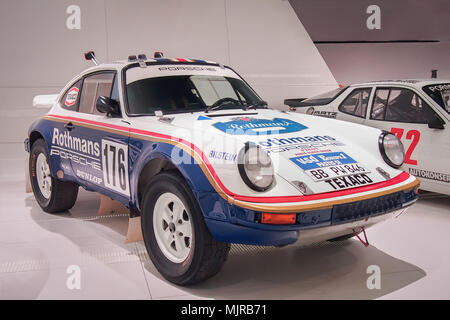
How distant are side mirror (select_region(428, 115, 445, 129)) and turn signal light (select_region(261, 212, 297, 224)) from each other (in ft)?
8.45

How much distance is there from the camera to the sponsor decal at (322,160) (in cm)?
266

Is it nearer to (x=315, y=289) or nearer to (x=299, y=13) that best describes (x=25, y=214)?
(x=315, y=289)

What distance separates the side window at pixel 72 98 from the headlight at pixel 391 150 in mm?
2433

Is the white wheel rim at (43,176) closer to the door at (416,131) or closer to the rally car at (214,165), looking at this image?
the rally car at (214,165)

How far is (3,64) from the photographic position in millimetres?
7141

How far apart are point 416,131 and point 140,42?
4.62m

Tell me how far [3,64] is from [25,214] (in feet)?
11.8

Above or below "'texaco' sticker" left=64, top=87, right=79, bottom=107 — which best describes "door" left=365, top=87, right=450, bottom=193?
below

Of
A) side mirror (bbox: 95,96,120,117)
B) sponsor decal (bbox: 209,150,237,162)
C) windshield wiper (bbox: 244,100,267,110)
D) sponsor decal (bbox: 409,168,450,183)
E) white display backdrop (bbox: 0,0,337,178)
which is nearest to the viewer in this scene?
sponsor decal (bbox: 209,150,237,162)

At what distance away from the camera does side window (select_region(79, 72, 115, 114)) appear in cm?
384

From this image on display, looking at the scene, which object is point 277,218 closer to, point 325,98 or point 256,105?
point 256,105

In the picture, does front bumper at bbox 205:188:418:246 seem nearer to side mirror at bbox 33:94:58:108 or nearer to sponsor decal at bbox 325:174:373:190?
sponsor decal at bbox 325:174:373:190

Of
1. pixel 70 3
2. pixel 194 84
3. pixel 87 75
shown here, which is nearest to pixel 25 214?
pixel 87 75

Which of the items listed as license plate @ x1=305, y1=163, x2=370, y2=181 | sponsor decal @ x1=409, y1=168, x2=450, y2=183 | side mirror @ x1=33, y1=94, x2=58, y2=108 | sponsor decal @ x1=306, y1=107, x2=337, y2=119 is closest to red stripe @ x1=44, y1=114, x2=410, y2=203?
license plate @ x1=305, y1=163, x2=370, y2=181
